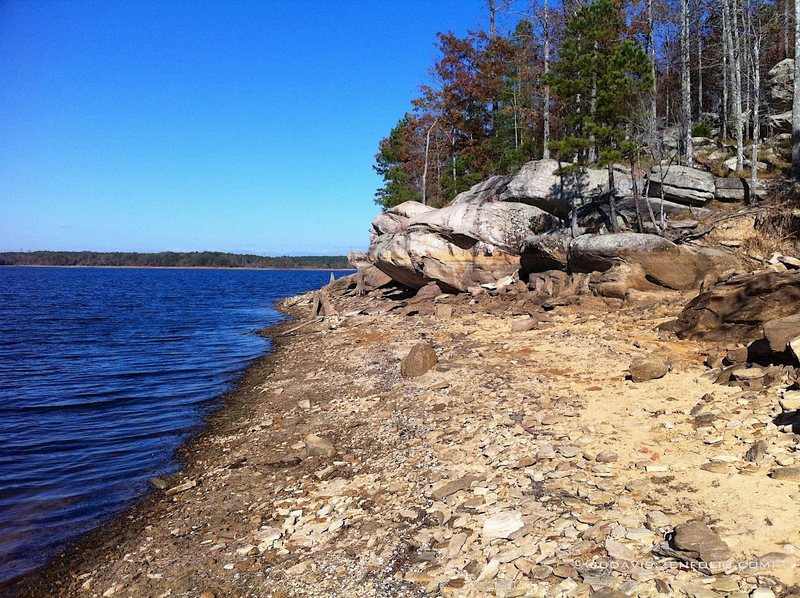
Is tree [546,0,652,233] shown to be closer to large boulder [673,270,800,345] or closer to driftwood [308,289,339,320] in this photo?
large boulder [673,270,800,345]

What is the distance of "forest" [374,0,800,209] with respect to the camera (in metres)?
17.5

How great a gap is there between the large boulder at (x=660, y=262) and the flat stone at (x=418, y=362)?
6.57 metres

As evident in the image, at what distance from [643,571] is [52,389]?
633 inches

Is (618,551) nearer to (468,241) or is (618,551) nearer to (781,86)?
(468,241)

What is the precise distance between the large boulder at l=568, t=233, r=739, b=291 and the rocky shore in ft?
12.4

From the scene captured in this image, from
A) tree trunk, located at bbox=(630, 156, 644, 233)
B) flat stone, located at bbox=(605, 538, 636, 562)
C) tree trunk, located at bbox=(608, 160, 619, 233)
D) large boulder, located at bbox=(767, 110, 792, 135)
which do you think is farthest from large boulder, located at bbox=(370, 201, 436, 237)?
flat stone, located at bbox=(605, 538, 636, 562)

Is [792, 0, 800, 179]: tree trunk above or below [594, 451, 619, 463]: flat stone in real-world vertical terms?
above

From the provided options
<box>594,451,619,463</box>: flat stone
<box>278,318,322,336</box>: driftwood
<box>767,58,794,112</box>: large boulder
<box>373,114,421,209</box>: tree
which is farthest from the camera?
<box>373,114,421,209</box>: tree

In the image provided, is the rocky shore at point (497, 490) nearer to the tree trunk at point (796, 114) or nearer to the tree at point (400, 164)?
the tree trunk at point (796, 114)

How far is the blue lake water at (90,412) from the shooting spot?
7535mm

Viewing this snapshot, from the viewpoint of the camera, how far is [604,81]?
1678 cm

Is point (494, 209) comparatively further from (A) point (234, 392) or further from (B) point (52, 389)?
(B) point (52, 389)

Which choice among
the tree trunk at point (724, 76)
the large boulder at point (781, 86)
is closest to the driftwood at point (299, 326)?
the tree trunk at point (724, 76)

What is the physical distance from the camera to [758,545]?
13.6 ft
